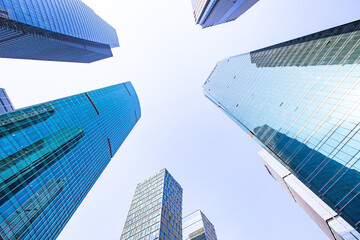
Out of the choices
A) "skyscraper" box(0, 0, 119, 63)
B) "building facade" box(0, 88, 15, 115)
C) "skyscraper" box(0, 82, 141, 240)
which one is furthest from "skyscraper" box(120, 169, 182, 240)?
"skyscraper" box(0, 0, 119, 63)

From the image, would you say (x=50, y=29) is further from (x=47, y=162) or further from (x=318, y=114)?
(x=318, y=114)

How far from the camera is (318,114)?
142 feet

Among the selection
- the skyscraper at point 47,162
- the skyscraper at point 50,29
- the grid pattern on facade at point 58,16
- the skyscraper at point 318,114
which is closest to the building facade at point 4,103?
the skyscraper at point 47,162

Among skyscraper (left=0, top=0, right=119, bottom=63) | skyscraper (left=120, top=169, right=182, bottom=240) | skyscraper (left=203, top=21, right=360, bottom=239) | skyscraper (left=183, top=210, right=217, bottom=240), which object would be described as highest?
skyscraper (left=203, top=21, right=360, bottom=239)

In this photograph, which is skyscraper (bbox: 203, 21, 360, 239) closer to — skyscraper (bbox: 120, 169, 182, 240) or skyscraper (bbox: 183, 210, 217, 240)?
skyscraper (bbox: 120, 169, 182, 240)

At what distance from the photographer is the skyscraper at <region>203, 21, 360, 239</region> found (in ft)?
118

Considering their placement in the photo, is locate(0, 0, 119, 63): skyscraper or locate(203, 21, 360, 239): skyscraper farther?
locate(0, 0, 119, 63): skyscraper

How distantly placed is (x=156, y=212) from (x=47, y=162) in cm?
3241

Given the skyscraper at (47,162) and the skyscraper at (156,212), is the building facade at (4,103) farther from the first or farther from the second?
the skyscraper at (156,212)

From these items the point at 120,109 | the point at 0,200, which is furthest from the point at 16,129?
the point at 120,109

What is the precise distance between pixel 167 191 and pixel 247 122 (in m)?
39.6

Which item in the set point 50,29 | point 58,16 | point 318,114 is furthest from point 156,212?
point 58,16

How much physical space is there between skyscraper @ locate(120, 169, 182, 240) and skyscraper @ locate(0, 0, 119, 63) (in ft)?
231

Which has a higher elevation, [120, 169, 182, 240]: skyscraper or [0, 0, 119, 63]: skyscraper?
[0, 0, 119, 63]: skyscraper
